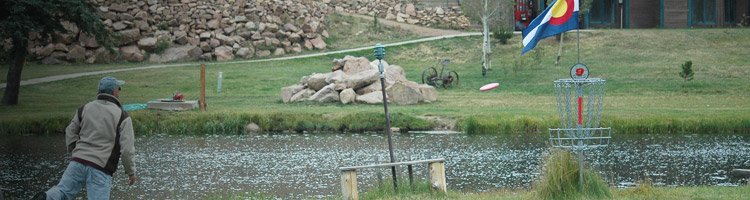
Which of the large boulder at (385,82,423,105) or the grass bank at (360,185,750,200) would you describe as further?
the large boulder at (385,82,423,105)

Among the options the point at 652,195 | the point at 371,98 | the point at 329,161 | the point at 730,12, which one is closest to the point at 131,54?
the point at 371,98

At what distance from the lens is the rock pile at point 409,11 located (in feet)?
187

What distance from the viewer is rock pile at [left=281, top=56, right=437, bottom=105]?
2925 cm

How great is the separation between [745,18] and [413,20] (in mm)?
22185

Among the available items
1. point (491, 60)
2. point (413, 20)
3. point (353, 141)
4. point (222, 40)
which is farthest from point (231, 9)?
point (353, 141)

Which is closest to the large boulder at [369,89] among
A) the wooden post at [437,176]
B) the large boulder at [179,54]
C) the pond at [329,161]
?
the pond at [329,161]

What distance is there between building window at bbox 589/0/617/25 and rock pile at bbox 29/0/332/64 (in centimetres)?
1797

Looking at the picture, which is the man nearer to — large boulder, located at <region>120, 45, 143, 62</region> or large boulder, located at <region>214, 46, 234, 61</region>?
large boulder, located at <region>214, 46, 234, 61</region>

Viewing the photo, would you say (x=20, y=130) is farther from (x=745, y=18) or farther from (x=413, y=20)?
(x=745, y=18)

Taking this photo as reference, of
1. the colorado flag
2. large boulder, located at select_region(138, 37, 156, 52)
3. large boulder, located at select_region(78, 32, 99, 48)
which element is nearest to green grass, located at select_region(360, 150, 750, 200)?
the colorado flag

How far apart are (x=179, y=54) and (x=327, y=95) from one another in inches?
783

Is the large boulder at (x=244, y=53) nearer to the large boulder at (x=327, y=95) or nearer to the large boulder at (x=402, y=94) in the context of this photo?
the large boulder at (x=327, y=95)

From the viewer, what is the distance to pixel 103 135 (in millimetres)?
8734

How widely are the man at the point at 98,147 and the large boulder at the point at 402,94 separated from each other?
68.4 feet
